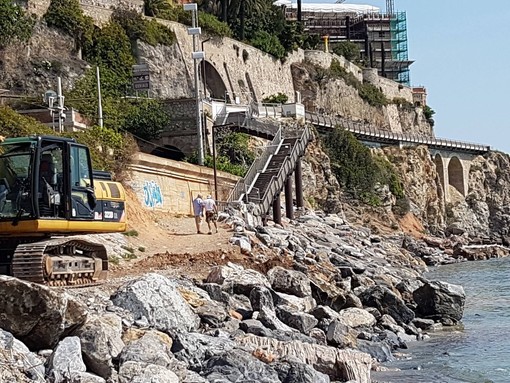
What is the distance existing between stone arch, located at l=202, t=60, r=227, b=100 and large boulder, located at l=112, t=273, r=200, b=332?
4948 cm

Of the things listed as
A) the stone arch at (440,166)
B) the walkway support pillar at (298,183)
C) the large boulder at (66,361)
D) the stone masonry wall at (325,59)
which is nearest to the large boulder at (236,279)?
the large boulder at (66,361)

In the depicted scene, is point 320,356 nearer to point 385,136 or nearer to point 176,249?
point 176,249

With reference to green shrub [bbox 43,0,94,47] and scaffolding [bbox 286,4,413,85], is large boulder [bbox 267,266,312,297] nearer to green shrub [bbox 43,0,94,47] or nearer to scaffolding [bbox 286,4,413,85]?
green shrub [bbox 43,0,94,47]

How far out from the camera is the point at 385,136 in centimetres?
8131

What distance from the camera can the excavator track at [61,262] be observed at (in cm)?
1590

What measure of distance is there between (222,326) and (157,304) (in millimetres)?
1472

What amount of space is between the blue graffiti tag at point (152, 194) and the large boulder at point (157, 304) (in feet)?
57.7

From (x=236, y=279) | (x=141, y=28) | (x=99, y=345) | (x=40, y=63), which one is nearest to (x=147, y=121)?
(x=40, y=63)

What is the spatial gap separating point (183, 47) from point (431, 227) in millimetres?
35587

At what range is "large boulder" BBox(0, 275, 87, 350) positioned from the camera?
11328 millimetres

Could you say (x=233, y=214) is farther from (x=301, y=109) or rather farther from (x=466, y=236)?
(x=466, y=236)

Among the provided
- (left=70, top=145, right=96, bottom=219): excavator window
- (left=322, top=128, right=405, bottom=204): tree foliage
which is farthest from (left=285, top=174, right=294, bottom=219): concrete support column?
(left=70, top=145, right=96, bottom=219): excavator window

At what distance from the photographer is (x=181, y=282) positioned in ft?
61.5

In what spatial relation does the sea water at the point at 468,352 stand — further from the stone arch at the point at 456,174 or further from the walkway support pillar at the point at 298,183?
the stone arch at the point at 456,174
